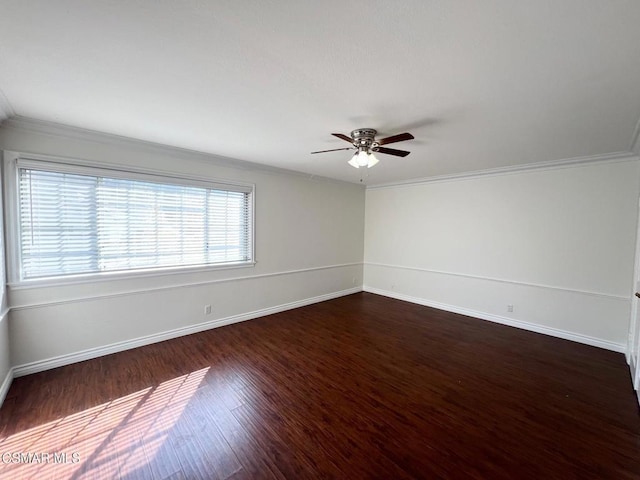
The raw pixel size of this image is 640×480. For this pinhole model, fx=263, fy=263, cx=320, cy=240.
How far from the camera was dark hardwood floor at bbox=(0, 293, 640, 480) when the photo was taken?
1.71m

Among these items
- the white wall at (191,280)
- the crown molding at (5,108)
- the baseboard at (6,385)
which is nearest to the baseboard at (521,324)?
the white wall at (191,280)

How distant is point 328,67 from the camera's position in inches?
62.2

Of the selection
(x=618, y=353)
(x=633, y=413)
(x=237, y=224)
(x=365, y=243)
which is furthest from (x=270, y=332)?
(x=618, y=353)

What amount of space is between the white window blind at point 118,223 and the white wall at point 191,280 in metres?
0.21

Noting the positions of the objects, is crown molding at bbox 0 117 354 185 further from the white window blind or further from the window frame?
the white window blind

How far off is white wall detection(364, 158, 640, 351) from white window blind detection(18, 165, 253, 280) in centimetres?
342

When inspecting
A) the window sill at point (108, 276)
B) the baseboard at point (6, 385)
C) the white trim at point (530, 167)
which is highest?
the white trim at point (530, 167)

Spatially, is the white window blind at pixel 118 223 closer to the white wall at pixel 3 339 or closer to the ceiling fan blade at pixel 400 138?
the white wall at pixel 3 339

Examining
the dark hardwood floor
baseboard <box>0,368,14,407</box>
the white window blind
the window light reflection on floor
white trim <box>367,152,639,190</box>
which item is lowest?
the window light reflection on floor

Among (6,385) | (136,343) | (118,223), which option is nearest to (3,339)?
(6,385)

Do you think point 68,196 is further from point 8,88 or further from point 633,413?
point 633,413

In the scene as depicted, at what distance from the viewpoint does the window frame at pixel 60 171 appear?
247cm

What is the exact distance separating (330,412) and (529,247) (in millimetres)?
3795

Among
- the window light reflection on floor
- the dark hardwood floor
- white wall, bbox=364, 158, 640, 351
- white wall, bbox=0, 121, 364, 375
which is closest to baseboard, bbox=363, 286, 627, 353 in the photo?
white wall, bbox=364, 158, 640, 351
